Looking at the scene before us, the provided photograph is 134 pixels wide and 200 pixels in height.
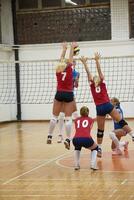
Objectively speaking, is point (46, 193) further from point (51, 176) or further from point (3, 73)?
point (3, 73)

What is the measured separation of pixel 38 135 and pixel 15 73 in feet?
19.9

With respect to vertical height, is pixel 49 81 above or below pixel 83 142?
above

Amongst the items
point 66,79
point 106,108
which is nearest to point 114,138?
point 106,108

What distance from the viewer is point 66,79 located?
9.63 m

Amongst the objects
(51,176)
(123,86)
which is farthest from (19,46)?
(51,176)

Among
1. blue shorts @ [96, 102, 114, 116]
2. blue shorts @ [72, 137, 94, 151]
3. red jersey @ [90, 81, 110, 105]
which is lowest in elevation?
blue shorts @ [72, 137, 94, 151]

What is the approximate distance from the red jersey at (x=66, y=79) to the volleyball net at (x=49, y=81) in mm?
9670

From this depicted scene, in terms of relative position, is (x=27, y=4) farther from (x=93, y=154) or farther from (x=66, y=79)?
(x=93, y=154)

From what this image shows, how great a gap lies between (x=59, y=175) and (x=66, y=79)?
2108mm

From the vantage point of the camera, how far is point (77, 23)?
19.9 m

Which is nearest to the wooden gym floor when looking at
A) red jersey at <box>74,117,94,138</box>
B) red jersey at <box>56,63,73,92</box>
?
red jersey at <box>74,117,94,138</box>

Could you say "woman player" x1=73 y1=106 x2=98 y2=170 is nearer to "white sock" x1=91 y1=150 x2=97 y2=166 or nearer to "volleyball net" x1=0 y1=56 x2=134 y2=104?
"white sock" x1=91 y1=150 x2=97 y2=166

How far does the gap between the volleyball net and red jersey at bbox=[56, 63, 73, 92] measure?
31.7 ft

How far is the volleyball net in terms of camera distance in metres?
19.5
